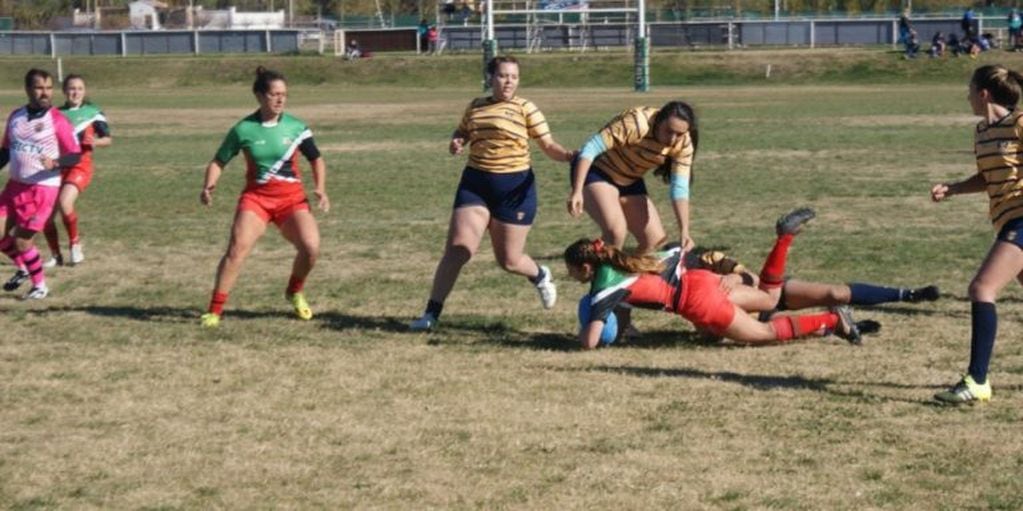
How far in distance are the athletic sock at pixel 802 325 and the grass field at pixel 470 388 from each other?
6.2 inches

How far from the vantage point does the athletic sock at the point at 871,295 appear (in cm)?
1095

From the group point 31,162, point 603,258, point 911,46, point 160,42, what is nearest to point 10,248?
point 31,162

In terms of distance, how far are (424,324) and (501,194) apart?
111cm

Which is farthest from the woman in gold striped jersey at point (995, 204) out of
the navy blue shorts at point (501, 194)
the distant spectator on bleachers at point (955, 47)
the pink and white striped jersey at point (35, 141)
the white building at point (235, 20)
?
the white building at point (235, 20)

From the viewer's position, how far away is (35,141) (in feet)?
45.1

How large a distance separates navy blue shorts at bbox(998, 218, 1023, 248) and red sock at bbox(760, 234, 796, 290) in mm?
1975

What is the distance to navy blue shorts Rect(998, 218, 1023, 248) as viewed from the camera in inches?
351

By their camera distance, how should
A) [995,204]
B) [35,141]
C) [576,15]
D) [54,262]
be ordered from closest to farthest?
1. [995,204]
2. [35,141]
3. [54,262]
4. [576,15]

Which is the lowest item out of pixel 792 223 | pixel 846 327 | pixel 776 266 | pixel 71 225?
pixel 846 327

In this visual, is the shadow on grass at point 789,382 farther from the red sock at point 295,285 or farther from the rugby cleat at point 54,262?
the rugby cleat at point 54,262

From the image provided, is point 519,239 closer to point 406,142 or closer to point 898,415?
point 898,415

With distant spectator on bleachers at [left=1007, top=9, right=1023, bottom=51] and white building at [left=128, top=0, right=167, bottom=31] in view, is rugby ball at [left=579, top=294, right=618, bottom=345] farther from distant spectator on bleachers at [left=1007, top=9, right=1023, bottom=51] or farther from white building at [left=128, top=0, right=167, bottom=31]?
white building at [left=128, top=0, right=167, bottom=31]

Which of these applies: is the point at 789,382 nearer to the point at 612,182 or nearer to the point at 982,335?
the point at 982,335

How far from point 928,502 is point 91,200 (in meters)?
16.7
